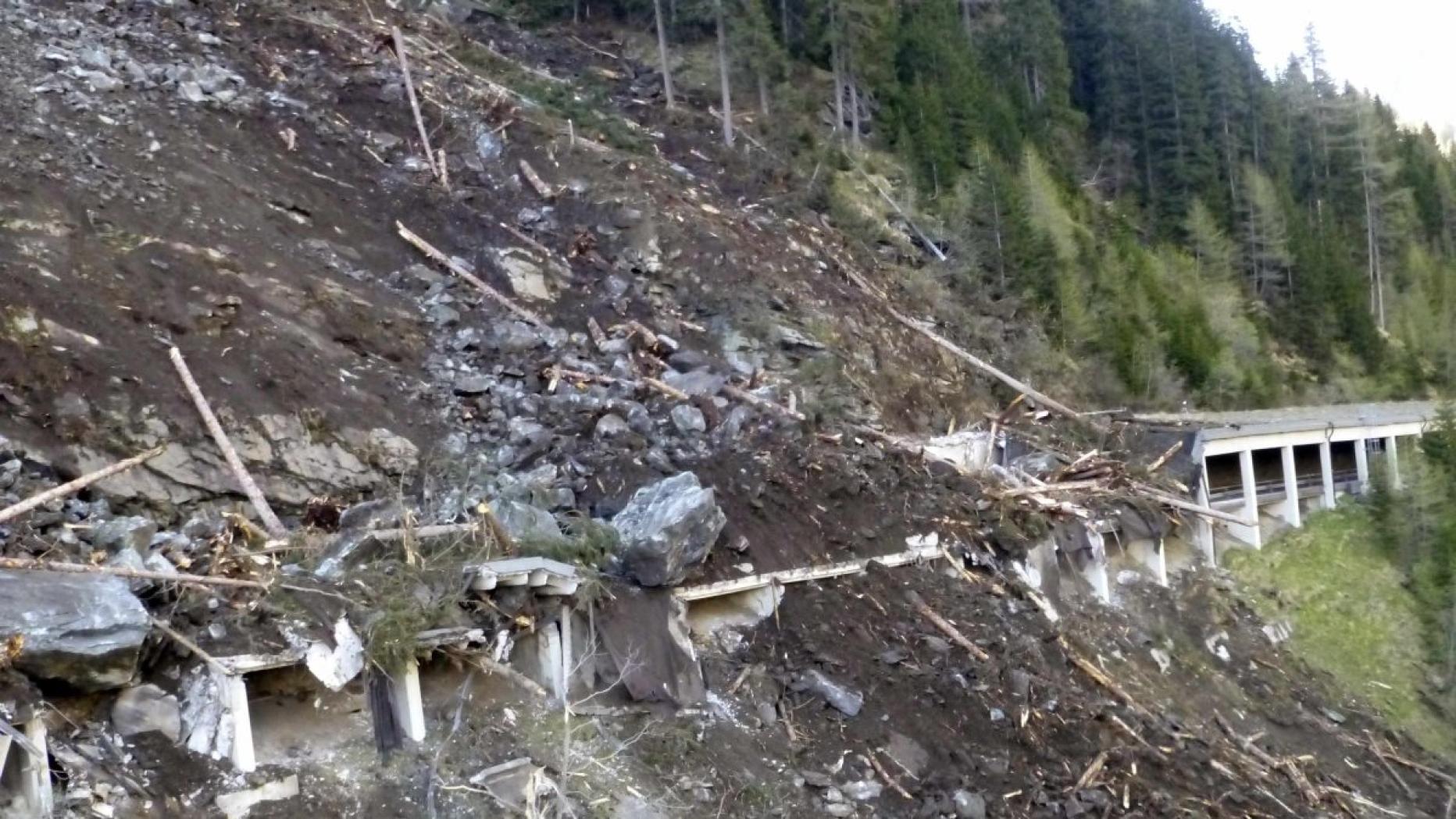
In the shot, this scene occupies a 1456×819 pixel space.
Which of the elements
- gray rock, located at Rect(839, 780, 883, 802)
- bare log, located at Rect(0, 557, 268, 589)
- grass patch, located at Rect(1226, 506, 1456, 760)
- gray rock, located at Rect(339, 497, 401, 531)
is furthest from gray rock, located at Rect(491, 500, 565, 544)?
grass patch, located at Rect(1226, 506, 1456, 760)

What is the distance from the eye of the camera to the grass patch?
19.8 meters

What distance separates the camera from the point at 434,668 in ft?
37.0

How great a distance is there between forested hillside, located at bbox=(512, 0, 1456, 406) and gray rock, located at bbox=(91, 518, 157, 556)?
17039 mm

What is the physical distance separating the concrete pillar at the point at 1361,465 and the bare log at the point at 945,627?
47.4 feet

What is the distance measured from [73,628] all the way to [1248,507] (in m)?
19.9

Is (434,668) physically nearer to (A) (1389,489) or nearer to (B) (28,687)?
(B) (28,687)

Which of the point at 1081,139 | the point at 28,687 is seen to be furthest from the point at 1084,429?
the point at 1081,139

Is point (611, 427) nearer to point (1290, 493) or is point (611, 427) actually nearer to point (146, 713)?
point (146, 713)

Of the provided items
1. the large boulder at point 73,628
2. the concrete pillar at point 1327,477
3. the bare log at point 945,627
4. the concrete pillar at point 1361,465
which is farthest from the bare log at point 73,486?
the concrete pillar at point 1361,465

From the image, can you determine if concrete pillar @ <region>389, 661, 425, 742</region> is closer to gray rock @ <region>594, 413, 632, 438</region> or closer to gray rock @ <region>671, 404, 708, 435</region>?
gray rock @ <region>594, 413, 632, 438</region>

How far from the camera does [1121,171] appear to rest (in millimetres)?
42938

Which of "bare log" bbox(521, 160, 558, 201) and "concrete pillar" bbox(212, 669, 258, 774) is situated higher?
"bare log" bbox(521, 160, 558, 201)

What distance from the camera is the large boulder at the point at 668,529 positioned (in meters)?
12.6

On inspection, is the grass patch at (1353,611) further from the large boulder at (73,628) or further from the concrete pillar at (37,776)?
the concrete pillar at (37,776)
